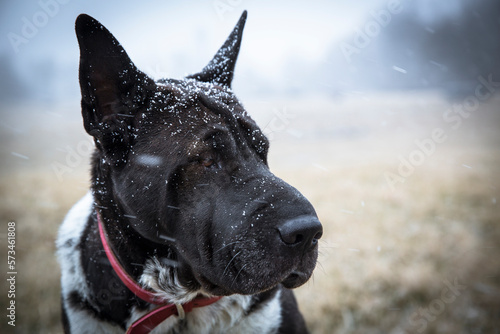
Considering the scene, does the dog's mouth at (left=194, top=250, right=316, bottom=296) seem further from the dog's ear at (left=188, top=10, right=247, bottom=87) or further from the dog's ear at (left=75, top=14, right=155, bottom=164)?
the dog's ear at (left=188, top=10, right=247, bottom=87)

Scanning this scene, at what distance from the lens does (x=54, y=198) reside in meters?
6.86

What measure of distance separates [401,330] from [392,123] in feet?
62.8

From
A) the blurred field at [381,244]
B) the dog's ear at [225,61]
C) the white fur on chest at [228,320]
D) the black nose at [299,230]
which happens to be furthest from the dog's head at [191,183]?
the blurred field at [381,244]

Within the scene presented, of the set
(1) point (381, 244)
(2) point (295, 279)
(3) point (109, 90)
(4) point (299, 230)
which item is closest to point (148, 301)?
(2) point (295, 279)

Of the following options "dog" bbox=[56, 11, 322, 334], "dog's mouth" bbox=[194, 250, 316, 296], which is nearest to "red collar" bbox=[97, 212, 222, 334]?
"dog" bbox=[56, 11, 322, 334]

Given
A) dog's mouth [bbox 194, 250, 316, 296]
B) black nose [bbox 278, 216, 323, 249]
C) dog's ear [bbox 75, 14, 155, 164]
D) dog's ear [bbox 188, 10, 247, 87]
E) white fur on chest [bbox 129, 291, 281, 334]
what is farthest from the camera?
dog's ear [bbox 188, 10, 247, 87]

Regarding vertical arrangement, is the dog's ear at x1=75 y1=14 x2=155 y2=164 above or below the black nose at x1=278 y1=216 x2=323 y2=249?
above

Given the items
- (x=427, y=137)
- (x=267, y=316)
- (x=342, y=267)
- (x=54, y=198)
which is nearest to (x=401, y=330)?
(x=342, y=267)

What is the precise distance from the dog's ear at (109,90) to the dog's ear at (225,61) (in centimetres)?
64

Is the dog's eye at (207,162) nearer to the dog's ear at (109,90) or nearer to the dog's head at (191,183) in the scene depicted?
the dog's head at (191,183)

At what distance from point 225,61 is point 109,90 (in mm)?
982

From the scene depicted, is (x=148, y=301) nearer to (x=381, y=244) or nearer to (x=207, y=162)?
(x=207, y=162)

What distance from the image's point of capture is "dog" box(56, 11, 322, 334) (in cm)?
182

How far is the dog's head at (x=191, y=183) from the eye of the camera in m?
1.79
